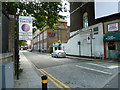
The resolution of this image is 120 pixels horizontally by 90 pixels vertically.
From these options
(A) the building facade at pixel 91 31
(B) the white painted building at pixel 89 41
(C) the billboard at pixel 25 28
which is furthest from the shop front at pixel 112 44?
(C) the billboard at pixel 25 28

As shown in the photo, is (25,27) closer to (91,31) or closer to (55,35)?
(91,31)

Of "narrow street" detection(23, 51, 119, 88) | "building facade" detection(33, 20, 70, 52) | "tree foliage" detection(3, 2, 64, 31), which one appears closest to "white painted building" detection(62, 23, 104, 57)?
"narrow street" detection(23, 51, 119, 88)

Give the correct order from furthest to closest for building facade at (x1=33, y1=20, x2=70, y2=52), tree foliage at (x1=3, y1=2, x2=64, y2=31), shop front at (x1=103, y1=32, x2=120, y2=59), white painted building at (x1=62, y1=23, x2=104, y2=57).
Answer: building facade at (x1=33, y1=20, x2=70, y2=52) → white painted building at (x1=62, y1=23, x2=104, y2=57) → shop front at (x1=103, y1=32, x2=120, y2=59) → tree foliage at (x1=3, y1=2, x2=64, y2=31)

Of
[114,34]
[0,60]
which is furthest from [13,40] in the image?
[114,34]

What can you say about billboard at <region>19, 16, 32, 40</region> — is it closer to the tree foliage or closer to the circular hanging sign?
the circular hanging sign

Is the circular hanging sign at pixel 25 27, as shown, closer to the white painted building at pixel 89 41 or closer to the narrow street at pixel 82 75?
the narrow street at pixel 82 75

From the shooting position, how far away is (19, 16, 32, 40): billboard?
219 inches

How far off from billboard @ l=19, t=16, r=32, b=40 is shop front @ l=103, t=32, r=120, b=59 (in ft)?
37.3

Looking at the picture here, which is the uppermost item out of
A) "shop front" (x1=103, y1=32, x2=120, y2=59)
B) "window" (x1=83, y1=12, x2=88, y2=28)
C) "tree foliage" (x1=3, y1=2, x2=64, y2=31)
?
"window" (x1=83, y1=12, x2=88, y2=28)

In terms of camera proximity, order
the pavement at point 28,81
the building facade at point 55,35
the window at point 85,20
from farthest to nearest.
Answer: the building facade at point 55,35
the window at point 85,20
the pavement at point 28,81

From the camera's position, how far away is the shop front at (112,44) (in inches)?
514

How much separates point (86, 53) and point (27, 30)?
14431mm

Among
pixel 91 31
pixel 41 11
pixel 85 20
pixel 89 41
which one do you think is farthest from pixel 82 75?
pixel 85 20

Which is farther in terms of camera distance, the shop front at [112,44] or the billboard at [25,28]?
the shop front at [112,44]
